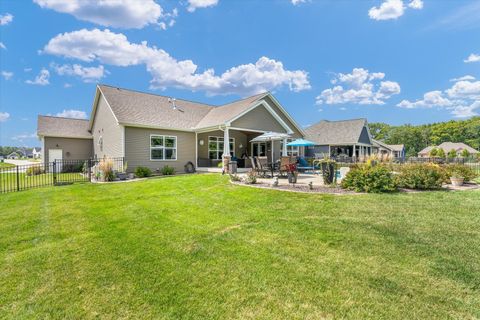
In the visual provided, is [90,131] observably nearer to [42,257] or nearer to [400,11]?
[42,257]

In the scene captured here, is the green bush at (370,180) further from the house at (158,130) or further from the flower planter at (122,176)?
the flower planter at (122,176)

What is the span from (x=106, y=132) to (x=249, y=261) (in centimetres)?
1743

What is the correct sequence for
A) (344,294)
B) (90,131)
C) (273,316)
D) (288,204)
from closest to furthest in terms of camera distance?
(273,316), (344,294), (288,204), (90,131)

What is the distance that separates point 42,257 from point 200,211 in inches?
127

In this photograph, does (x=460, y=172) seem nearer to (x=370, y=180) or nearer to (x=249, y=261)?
(x=370, y=180)

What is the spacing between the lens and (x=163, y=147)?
16.2 meters

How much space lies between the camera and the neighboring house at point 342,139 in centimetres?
3139

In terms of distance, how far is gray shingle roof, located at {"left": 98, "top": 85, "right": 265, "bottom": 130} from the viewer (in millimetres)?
15508

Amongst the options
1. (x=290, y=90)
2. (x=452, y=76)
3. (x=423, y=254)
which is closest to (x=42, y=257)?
(x=423, y=254)

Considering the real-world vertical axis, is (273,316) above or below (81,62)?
below

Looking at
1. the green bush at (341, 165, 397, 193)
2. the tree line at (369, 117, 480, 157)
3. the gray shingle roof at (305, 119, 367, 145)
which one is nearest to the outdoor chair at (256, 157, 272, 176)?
the green bush at (341, 165, 397, 193)

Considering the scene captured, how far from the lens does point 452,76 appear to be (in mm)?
28391

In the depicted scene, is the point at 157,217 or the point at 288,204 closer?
the point at 157,217

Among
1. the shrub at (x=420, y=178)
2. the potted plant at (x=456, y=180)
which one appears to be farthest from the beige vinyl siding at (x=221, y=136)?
the potted plant at (x=456, y=180)
